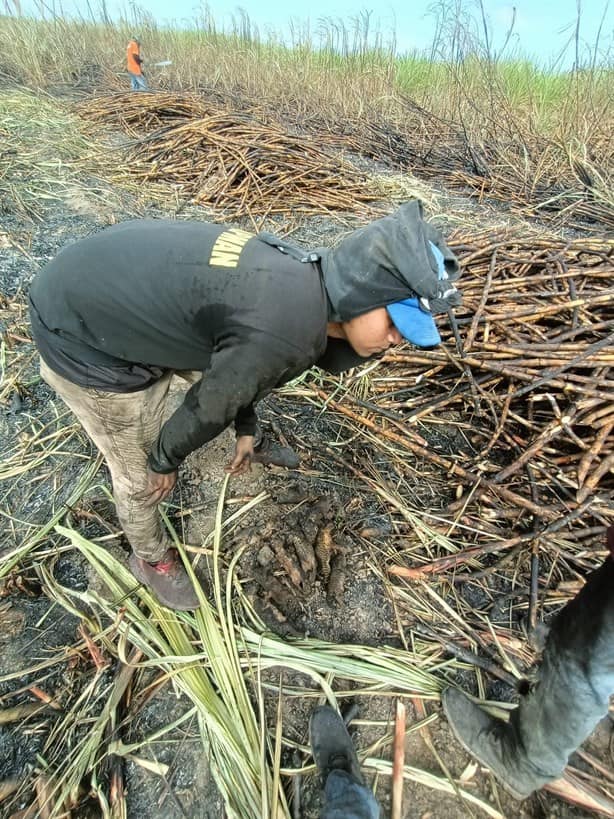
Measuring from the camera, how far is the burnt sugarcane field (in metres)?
1.35

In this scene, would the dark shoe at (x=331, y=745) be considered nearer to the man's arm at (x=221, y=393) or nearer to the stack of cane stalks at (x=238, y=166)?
the man's arm at (x=221, y=393)

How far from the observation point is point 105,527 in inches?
82.4

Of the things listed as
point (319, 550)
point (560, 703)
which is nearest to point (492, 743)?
point (560, 703)

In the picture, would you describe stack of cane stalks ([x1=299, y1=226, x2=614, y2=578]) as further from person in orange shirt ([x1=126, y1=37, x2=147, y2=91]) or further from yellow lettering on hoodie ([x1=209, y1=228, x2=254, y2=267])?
person in orange shirt ([x1=126, y1=37, x2=147, y2=91])

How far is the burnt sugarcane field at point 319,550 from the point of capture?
A: 1350 mm

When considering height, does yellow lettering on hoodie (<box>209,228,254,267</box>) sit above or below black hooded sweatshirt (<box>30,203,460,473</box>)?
above

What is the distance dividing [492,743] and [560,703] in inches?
15.5

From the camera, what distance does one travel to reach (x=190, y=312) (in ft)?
4.38

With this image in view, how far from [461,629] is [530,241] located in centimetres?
261

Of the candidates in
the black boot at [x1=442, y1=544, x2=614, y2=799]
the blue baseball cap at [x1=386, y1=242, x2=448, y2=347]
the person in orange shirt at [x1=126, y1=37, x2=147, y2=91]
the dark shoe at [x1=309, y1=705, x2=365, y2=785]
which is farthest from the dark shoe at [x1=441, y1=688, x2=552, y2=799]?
the person in orange shirt at [x1=126, y1=37, x2=147, y2=91]

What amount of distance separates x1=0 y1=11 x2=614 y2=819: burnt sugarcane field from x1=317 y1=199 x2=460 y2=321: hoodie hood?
1 cm

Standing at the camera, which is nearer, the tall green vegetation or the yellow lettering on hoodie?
the yellow lettering on hoodie

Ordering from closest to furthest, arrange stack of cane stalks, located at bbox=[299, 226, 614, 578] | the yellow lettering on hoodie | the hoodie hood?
the hoodie hood → the yellow lettering on hoodie → stack of cane stalks, located at bbox=[299, 226, 614, 578]

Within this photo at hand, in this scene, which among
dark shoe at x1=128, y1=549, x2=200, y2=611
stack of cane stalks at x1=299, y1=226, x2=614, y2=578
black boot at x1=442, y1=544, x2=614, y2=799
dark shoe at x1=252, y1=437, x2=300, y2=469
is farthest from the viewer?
dark shoe at x1=252, y1=437, x2=300, y2=469
